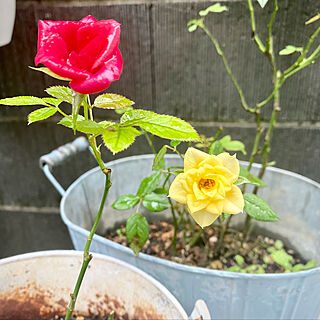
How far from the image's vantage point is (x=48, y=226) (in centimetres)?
109

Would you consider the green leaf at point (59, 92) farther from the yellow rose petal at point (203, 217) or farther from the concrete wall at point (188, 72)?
the concrete wall at point (188, 72)

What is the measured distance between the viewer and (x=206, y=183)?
1.12ft

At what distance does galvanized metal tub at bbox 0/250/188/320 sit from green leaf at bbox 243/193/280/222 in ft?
0.57

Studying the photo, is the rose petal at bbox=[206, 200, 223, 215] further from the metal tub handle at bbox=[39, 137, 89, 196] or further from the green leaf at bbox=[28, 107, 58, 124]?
the metal tub handle at bbox=[39, 137, 89, 196]

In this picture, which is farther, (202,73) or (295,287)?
(202,73)

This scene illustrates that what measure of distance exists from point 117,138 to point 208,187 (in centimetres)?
11

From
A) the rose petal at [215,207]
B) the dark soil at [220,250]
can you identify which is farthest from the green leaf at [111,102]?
the dark soil at [220,250]

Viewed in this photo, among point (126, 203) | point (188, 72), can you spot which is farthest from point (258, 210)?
point (188, 72)

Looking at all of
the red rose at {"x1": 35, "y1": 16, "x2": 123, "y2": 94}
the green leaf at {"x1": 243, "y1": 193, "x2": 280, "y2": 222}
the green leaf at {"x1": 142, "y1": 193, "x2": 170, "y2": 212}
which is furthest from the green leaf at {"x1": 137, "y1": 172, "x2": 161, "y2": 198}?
the red rose at {"x1": 35, "y1": 16, "x2": 123, "y2": 94}

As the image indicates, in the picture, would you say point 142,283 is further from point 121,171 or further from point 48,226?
point 48,226

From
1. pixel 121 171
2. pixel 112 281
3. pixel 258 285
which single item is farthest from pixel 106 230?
pixel 258 285

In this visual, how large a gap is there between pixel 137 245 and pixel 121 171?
0.28 metres

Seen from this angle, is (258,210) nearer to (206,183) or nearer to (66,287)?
(206,183)

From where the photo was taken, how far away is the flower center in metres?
0.33
